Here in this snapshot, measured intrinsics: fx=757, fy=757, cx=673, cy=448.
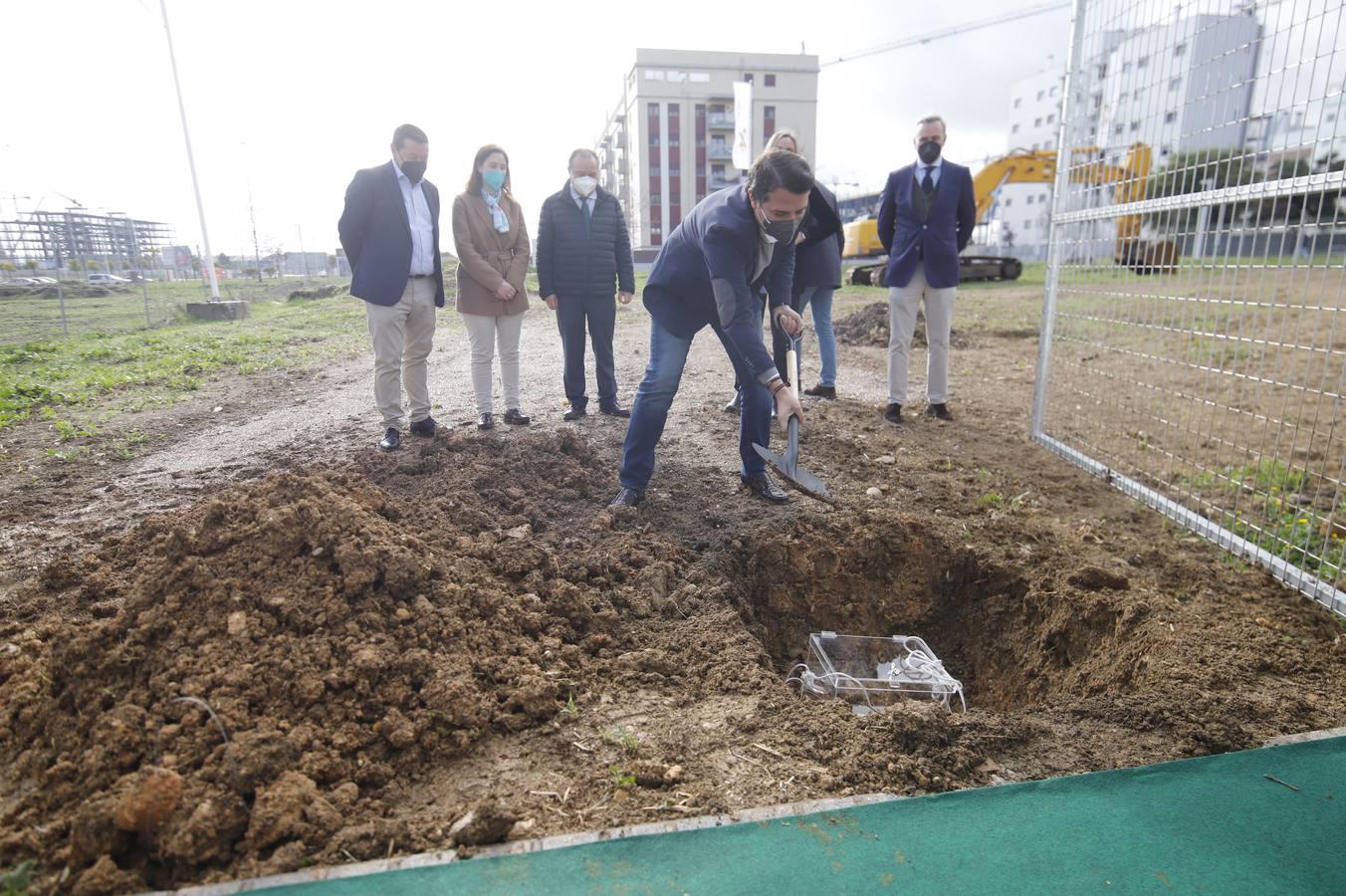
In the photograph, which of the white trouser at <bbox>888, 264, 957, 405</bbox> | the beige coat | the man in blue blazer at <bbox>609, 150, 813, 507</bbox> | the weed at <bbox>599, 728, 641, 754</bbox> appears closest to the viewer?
the weed at <bbox>599, 728, 641, 754</bbox>

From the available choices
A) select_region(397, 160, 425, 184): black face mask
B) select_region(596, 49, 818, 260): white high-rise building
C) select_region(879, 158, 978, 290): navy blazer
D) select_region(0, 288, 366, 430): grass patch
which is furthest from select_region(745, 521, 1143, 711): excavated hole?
select_region(596, 49, 818, 260): white high-rise building

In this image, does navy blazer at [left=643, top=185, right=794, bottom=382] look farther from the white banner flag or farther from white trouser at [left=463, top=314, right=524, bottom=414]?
the white banner flag

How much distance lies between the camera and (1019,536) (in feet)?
11.9

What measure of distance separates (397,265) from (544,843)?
3.79m

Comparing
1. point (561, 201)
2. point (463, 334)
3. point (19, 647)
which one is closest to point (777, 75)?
point (463, 334)

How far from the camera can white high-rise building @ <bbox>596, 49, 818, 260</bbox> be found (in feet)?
179

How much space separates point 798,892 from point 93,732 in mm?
1828

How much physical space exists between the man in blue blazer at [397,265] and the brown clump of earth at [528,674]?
5.05 ft

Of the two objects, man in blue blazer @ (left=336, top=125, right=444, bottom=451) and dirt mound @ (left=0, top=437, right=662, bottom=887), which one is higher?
man in blue blazer @ (left=336, top=125, right=444, bottom=451)

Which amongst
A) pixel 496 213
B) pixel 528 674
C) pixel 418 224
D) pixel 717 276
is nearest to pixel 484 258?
pixel 496 213

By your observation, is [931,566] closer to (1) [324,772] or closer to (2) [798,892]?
(2) [798,892]

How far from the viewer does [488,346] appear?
208 inches

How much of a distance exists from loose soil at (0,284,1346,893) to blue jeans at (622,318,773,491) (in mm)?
224

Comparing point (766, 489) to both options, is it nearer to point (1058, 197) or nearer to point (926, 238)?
point (926, 238)
